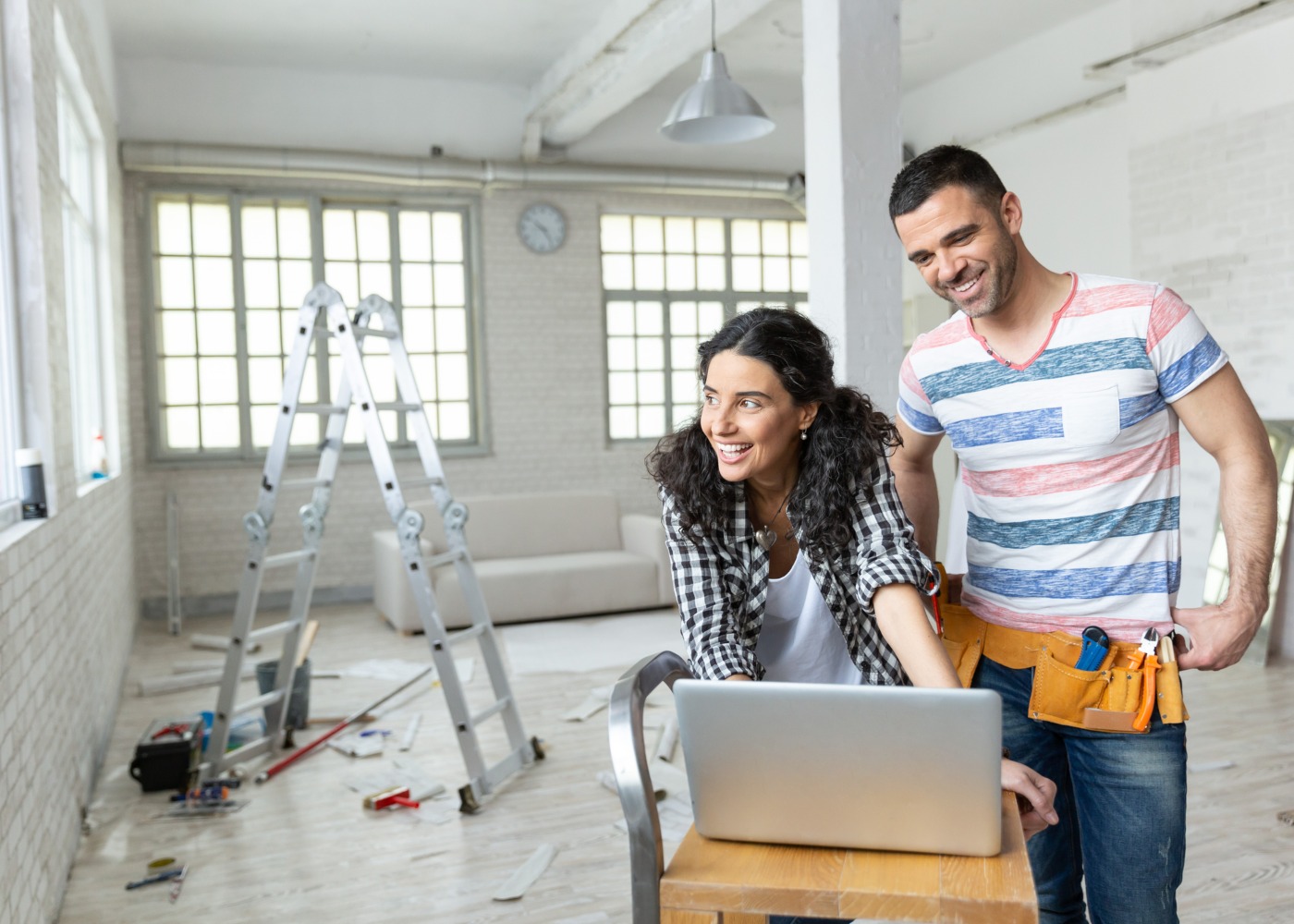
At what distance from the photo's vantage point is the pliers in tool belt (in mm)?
1597

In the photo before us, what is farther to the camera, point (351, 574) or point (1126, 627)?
point (351, 574)

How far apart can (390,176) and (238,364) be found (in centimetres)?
176

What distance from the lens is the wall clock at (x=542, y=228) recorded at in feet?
27.1

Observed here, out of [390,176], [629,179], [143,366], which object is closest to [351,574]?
[143,366]

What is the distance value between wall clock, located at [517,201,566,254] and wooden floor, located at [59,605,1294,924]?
462 centimetres

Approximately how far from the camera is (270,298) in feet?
25.2

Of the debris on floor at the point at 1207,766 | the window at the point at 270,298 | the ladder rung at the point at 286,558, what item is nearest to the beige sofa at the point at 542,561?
the window at the point at 270,298

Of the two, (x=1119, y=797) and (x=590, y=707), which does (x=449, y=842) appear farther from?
(x=1119, y=797)

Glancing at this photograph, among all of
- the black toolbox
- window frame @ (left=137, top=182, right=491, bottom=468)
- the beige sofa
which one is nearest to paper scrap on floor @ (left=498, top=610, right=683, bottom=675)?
the beige sofa

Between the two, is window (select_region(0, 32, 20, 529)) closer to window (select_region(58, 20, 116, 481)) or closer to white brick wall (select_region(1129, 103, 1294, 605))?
window (select_region(58, 20, 116, 481))

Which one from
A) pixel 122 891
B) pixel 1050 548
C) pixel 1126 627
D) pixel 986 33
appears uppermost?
pixel 986 33

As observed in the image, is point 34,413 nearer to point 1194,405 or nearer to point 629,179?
point 1194,405

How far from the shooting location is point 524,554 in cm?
728

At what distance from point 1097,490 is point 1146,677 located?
30cm
